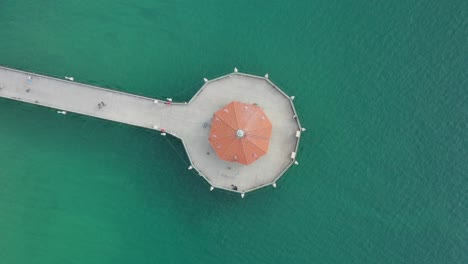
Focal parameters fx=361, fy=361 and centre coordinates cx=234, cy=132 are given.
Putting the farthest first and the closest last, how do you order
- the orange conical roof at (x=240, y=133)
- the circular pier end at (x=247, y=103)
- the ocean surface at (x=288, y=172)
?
the ocean surface at (x=288, y=172) < the circular pier end at (x=247, y=103) < the orange conical roof at (x=240, y=133)

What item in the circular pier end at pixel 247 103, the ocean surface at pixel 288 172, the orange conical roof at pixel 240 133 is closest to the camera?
the orange conical roof at pixel 240 133

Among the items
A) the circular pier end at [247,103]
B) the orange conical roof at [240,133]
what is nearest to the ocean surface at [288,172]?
the circular pier end at [247,103]

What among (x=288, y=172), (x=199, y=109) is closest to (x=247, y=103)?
(x=199, y=109)

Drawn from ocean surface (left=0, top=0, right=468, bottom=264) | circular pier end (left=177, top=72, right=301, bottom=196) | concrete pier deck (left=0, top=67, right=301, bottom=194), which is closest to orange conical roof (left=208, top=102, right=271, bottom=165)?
circular pier end (left=177, top=72, right=301, bottom=196)

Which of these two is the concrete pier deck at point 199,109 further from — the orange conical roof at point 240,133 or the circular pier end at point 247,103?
the orange conical roof at point 240,133

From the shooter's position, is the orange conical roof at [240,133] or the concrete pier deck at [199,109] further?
the concrete pier deck at [199,109]

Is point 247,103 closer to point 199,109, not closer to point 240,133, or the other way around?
point 240,133
